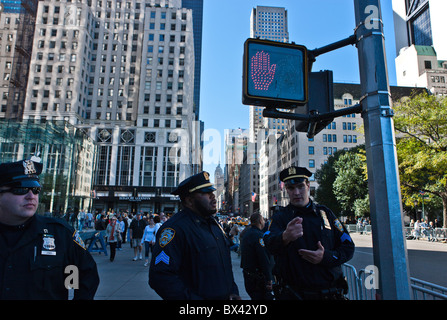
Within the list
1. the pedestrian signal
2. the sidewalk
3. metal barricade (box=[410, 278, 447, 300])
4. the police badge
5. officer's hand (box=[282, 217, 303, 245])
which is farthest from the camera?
the sidewalk

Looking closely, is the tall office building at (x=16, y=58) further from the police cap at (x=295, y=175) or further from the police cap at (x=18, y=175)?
the police cap at (x=295, y=175)

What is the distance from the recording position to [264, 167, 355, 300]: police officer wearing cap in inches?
110

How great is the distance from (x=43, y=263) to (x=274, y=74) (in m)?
2.64

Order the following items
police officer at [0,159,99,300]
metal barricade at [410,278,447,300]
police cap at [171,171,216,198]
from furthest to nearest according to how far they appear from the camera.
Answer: metal barricade at [410,278,447,300]
police cap at [171,171,216,198]
police officer at [0,159,99,300]

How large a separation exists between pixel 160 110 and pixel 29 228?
225ft

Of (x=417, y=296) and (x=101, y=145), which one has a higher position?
(x=101, y=145)

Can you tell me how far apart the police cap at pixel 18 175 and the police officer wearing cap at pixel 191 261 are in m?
1.22

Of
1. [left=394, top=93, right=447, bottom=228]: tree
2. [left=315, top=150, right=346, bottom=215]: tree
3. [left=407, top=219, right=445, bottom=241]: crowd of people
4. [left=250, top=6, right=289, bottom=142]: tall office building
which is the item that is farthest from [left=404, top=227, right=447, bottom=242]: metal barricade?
[left=250, top=6, right=289, bottom=142]: tall office building

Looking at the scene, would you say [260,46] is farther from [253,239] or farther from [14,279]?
[253,239]

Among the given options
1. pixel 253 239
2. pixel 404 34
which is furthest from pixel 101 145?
pixel 404 34

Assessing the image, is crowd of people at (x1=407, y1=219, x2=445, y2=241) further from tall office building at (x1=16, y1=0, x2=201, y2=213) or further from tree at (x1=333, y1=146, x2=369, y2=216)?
tall office building at (x1=16, y1=0, x2=201, y2=213)

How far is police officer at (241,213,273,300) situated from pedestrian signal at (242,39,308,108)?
288 centimetres

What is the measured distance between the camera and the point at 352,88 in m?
77.7

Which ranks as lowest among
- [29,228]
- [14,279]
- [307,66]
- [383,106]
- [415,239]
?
[415,239]
